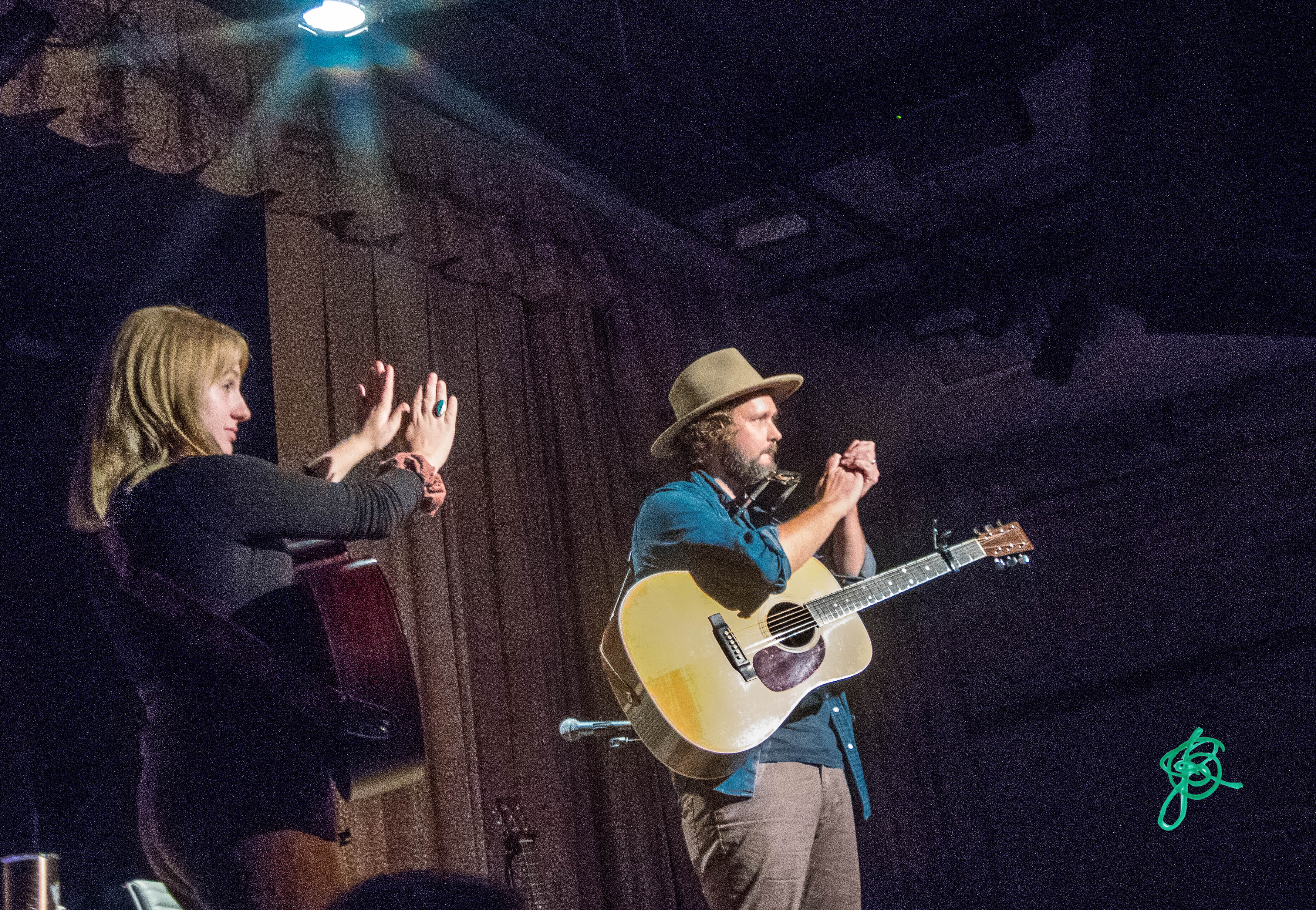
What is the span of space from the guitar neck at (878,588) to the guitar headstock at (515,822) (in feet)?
3.24

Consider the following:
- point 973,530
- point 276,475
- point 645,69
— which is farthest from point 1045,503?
point 276,475

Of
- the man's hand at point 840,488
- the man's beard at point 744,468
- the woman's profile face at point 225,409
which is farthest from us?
the man's beard at point 744,468

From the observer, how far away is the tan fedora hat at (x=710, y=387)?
10.1 feet

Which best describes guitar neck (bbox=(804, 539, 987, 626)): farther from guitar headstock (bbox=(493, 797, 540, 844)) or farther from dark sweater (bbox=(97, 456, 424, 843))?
dark sweater (bbox=(97, 456, 424, 843))

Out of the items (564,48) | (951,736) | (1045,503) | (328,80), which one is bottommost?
(951,736)

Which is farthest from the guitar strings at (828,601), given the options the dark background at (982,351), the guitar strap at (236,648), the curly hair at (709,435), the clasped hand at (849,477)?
the dark background at (982,351)

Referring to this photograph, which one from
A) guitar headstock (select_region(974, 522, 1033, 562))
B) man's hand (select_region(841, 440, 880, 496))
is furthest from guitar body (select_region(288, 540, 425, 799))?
guitar headstock (select_region(974, 522, 1033, 562))

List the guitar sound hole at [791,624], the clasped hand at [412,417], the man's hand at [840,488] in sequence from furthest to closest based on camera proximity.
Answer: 1. the man's hand at [840,488]
2. the guitar sound hole at [791,624]
3. the clasped hand at [412,417]

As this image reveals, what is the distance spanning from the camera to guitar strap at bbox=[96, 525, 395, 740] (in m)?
1.62

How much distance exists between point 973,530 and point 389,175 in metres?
4.62

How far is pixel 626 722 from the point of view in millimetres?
2604

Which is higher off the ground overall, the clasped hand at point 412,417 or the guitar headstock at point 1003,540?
the clasped hand at point 412,417

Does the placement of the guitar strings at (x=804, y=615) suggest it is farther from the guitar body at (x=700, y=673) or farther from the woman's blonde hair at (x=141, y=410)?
the woman's blonde hair at (x=141, y=410)

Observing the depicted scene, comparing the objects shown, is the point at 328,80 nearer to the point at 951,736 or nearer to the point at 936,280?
the point at 936,280
